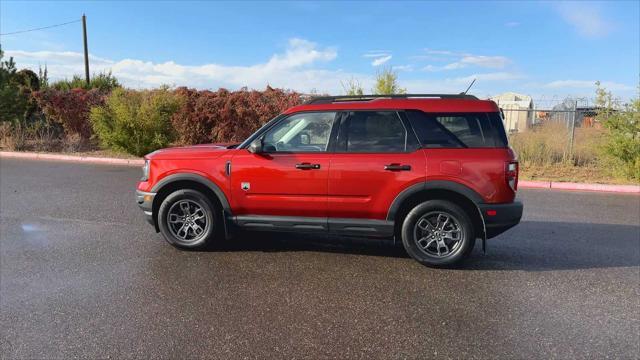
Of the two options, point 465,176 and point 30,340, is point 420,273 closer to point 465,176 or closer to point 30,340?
point 465,176

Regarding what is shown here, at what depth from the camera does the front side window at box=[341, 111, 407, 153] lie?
15.9 ft

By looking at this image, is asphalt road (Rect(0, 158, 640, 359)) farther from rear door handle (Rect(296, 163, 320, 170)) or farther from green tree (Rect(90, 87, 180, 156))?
green tree (Rect(90, 87, 180, 156))

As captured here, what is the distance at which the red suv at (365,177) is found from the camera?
15.3 ft

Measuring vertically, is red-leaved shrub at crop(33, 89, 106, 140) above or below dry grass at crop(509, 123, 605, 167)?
above

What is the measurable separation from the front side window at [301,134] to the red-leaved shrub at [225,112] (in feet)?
35.4

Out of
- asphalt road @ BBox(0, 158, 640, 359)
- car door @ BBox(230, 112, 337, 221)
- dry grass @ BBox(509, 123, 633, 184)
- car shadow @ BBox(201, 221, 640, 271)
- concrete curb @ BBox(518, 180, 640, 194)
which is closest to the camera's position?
asphalt road @ BBox(0, 158, 640, 359)

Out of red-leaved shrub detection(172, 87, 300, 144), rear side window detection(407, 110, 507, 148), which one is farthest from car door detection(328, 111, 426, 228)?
red-leaved shrub detection(172, 87, 300, 144)

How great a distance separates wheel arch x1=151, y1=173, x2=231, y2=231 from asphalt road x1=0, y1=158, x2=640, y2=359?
530 millimetres

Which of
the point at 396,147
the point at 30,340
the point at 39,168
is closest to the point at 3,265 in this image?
the point at 30,340

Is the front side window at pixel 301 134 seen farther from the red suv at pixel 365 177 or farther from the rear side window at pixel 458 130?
the rear side window at pixel 458 130

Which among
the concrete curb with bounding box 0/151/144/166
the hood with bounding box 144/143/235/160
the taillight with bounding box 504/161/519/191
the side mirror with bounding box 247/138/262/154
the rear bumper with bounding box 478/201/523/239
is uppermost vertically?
the side mirror with bounding box 247/138/262/154

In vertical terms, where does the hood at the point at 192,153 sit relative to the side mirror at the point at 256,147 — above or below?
below

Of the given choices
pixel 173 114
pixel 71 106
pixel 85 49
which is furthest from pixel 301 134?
pixel 85 49

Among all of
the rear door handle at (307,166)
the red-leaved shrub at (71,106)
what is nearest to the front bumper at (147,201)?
the rear door handle at (307,166)
